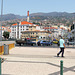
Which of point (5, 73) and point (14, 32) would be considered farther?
point (14, 32)

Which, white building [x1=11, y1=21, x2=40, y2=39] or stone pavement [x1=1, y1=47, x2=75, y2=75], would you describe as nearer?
stone pavement [x1=1, y1=47, x2=75, y2=75]

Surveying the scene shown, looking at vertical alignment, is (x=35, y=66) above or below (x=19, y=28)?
below

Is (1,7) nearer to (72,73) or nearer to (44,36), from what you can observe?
(72,73)

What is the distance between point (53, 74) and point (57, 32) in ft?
601

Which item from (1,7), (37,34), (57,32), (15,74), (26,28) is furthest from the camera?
(57,32)

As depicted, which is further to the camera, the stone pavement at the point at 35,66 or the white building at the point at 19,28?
the white building at the point at 19,28

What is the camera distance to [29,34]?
438 feet

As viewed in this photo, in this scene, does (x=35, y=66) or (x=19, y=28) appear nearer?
(x=35, y=66)

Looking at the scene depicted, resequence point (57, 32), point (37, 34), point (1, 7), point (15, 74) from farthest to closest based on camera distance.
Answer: point (57, 32), point (37, 34), point (1, 7), point (15, 74)

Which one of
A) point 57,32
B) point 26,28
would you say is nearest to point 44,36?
point 26,28

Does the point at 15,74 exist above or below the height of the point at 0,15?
below

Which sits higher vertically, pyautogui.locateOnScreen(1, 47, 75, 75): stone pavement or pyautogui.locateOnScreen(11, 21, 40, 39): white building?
pyautogui.locateOnScreen(11, 21, 40, 39): white building

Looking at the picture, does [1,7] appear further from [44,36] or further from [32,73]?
[44,36]

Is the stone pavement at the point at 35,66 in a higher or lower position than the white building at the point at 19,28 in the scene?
lower
